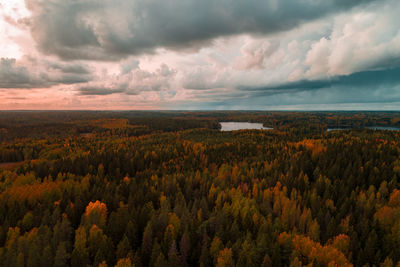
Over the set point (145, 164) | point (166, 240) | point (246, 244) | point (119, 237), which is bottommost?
point (145, 164)

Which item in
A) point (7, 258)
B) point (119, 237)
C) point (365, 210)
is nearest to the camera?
point (7, 258)

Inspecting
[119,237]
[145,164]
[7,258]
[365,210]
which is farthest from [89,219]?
[145,164]

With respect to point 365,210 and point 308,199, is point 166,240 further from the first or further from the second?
point 365,210

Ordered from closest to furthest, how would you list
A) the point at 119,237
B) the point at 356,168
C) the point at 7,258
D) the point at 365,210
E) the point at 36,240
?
the point at 7,258 < the point at 36,240 < the point at 119,237 < the point at 365,210 < the point at 356,168

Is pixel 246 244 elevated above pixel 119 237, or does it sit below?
above

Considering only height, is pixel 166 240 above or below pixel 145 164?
above

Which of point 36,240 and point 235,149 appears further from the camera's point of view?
point 235,149

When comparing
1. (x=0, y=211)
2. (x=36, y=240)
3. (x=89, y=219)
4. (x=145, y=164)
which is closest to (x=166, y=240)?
(x=89, y=219)

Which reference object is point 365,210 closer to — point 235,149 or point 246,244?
point 246,244

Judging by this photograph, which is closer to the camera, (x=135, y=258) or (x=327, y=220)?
(x=135, y=258)
